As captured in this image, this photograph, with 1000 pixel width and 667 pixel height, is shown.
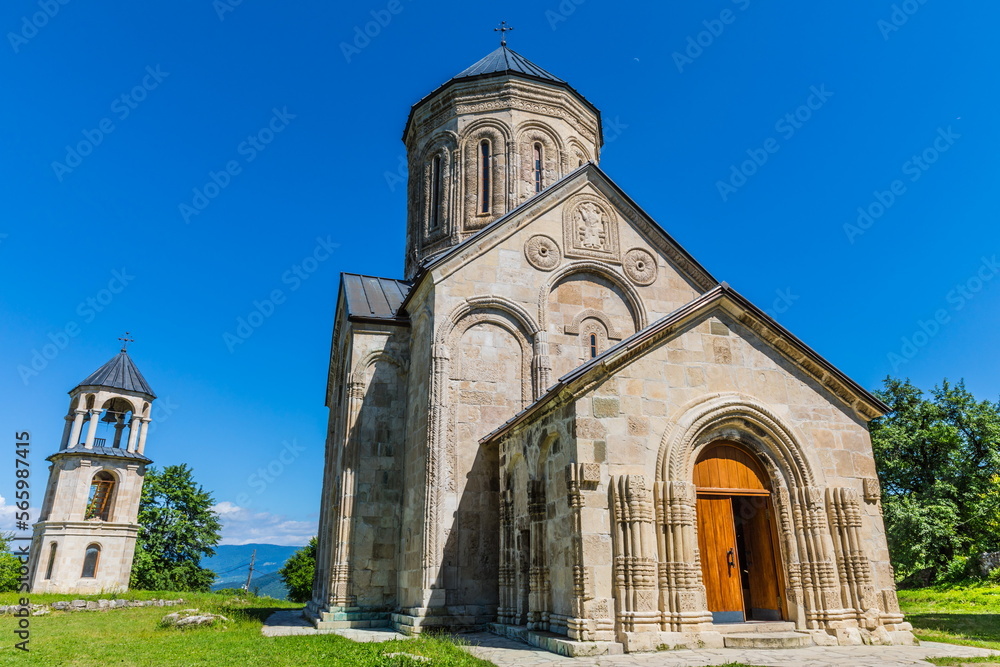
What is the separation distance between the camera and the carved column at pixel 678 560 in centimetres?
725

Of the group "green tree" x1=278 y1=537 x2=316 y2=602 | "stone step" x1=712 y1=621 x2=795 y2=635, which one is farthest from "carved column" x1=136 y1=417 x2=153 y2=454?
"stone step" x1=712 y1=621 x2=795 y2=635

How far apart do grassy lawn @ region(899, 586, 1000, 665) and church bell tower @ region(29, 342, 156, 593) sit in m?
27.5

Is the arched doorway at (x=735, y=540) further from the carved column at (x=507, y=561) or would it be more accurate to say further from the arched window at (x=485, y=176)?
the arched window at (x=485, y=176)

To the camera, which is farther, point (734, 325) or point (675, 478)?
point (734, 325)

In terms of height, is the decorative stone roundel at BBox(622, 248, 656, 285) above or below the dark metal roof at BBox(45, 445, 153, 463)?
above

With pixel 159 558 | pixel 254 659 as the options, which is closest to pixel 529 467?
pixel 254 659

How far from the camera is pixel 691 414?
819 centimetres

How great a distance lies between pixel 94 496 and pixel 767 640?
28170mm

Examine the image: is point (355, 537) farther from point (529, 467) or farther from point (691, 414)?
point (691, 414)

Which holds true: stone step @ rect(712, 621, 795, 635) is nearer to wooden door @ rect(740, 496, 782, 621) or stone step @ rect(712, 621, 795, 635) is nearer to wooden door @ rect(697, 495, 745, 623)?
wooden door @ rect(697, 495, 745, 623)

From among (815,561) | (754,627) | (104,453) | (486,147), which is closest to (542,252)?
(486,147)

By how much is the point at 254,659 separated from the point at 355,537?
4146mm

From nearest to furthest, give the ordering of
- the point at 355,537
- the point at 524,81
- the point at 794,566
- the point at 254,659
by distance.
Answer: the point at 254,659, the point at 794,566, the point at 355,537, the point at 524,81

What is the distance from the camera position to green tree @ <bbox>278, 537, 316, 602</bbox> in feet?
96.6
